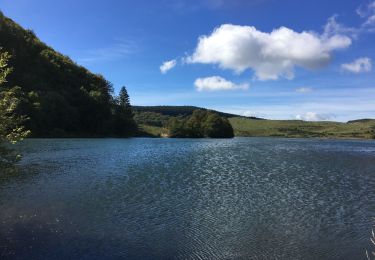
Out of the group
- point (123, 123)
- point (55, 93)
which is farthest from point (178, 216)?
point (123, 123)

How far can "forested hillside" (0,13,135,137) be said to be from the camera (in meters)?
138

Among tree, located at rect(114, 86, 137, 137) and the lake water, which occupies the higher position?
tree, located at rect(114, 86, 137, 137)

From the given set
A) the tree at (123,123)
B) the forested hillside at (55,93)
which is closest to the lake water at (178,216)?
the forested hillside at (55,93)

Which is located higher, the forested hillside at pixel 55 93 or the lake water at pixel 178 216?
the forested hillside at pixel 55 93

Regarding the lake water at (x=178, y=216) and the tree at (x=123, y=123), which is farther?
the tree at (x=123, y=123)

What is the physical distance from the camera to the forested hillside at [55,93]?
13750cm

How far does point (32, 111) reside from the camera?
13088 centimetres

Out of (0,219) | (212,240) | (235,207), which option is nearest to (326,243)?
(212,240)

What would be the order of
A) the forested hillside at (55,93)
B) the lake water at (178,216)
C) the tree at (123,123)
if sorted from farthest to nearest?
the tree at (123,123)
the forested hillside at (55,93)
the lake water at (178,216)

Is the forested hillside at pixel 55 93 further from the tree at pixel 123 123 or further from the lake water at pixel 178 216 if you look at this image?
the lake water at pixel 178 216

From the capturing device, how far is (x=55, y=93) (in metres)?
151

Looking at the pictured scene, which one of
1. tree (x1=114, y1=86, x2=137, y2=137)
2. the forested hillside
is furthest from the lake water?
tree (x1=114, y1=86, x2=137, y2=137)

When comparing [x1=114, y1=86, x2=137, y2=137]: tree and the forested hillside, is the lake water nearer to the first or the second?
the forested hillside

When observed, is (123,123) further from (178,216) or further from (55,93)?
(178,216)
